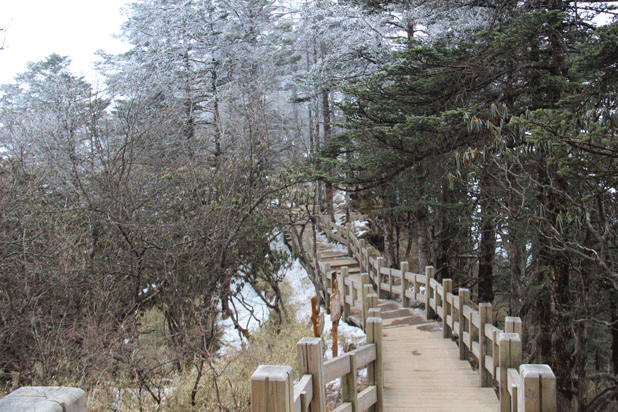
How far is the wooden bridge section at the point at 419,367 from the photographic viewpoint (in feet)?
8.07

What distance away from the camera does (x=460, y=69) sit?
8.37 metres

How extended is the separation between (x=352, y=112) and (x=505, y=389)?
21.3 feet

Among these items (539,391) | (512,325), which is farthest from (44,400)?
(512,325)

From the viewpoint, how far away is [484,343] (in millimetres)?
5922

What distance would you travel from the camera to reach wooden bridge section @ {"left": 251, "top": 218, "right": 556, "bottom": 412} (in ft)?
8.07

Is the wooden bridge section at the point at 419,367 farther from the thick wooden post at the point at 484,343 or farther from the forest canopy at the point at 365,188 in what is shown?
the forest canopy at the point at 365,188

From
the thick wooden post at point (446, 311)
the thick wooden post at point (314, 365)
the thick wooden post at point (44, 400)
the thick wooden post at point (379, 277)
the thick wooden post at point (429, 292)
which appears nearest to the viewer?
the thick wooden post at point (44, 400)

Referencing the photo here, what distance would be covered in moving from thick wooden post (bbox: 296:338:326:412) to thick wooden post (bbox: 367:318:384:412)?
6.06 ft

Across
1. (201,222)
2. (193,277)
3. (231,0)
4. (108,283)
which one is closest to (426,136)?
(201,222)

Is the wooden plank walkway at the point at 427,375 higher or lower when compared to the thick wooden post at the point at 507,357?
lower

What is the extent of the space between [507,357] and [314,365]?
2.37 metres

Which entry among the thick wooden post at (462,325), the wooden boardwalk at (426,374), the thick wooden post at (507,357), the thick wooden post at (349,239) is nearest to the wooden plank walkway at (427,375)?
the wooden boardwalk at (426,374)

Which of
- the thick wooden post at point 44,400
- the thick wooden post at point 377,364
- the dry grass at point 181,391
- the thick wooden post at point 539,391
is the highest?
the thick wooden post at point 44,400

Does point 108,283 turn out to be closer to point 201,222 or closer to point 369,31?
point 201,222
